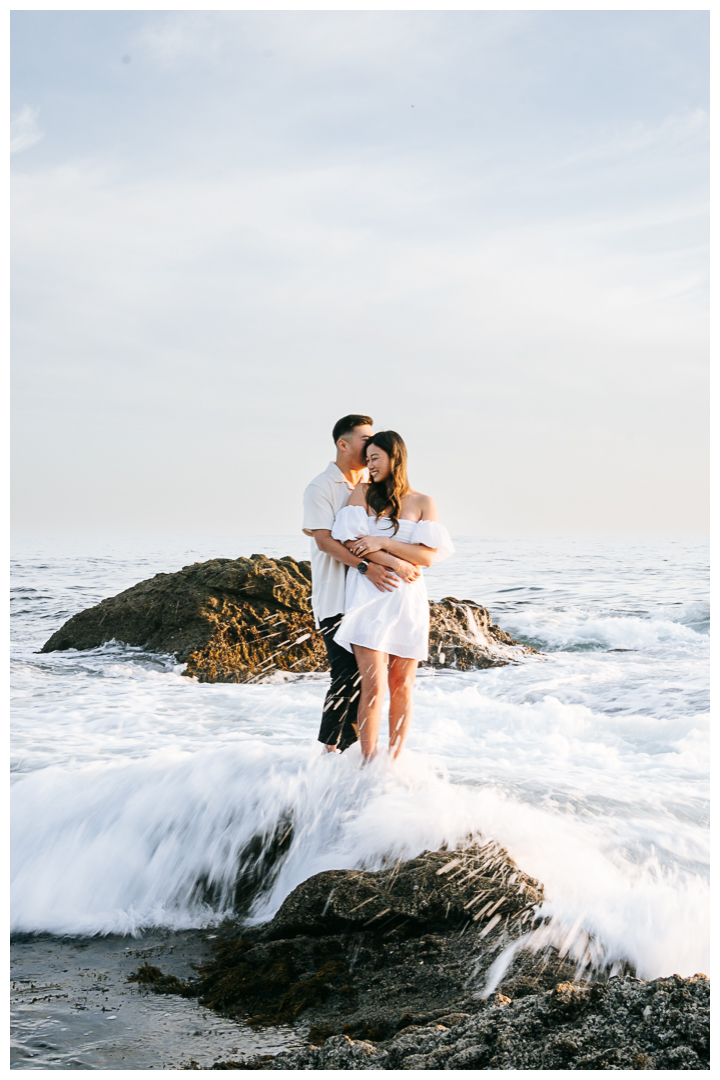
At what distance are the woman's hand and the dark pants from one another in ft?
1.61

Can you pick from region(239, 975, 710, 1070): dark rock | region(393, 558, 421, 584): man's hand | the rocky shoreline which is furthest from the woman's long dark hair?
region(239, 975, 710, 1070): dark rock

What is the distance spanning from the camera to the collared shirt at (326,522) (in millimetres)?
4715

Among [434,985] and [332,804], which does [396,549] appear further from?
[434,985]

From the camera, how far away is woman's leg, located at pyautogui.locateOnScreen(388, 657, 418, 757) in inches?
184

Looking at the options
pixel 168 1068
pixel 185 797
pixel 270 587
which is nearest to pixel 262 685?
pixel 270 587

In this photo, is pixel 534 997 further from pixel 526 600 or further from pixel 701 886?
pixel 526 600

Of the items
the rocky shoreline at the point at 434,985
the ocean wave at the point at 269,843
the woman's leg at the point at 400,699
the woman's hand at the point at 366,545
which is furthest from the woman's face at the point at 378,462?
the rocky shoreline at the point at 434,985

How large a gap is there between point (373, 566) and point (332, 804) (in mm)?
1388

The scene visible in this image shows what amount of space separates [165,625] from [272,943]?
6.85 m

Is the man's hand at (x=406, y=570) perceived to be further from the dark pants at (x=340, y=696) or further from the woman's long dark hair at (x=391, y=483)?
the dark pants at (x=340, y=696)

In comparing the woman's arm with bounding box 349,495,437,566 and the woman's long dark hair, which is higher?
the woman's long dark hair

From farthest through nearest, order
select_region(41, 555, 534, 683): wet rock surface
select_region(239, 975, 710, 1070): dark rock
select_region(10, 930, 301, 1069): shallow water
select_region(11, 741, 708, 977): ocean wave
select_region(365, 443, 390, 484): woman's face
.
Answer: select_region(41, 555, 534, 683): wet rock surface
select_region(365, 443, 390, 484): woman's face
select_region(11, 741, 708, 977): ocean wave
select_region(10, 930, 301, 1069): shallow water
select_region(239, 975, 710, 1070): dark rock

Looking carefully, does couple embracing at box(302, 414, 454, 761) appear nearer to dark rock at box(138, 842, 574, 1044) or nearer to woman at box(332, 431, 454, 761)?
woman at box(332, 431, 454, 761)

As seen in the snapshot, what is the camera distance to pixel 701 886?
12.1 feet
